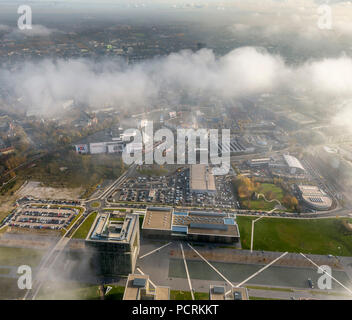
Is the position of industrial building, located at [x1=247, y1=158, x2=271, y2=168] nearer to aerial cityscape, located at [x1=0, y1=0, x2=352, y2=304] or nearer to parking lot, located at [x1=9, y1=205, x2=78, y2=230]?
aerial cityscape, located at [x1=0, y1=0, x2=352, y2=304]

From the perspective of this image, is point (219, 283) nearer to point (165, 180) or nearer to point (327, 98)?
point (165, 180)

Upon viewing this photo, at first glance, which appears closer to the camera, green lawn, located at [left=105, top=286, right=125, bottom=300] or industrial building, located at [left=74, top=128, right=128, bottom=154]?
green lawn, located at [left=105, top=286, right=125, bottom=300]

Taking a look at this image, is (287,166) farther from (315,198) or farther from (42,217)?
(42,217)

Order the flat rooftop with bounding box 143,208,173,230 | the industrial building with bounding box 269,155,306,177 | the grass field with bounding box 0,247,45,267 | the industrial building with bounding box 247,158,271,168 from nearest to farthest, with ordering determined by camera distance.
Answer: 1. the grass field with bounding box 0,247,45,267
2. the flat rooftop with bounding box 143,208,173,230
3. the industrial building with bounding box 269,155,306,177
4. the industrial building with bounding box 247,158,271,168

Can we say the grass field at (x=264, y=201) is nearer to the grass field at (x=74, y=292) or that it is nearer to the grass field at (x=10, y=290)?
the grass field at (x=74, y=292)

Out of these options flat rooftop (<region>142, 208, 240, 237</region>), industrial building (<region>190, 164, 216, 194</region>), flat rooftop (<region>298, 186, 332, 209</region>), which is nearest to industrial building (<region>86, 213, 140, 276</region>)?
flat rooftop (<region>142, 208, 240, 237</region>)

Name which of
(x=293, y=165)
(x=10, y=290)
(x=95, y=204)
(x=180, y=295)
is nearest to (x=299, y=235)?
(x=180, y=295)

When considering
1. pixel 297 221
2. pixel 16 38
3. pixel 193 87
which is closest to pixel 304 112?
pixel 193 87
